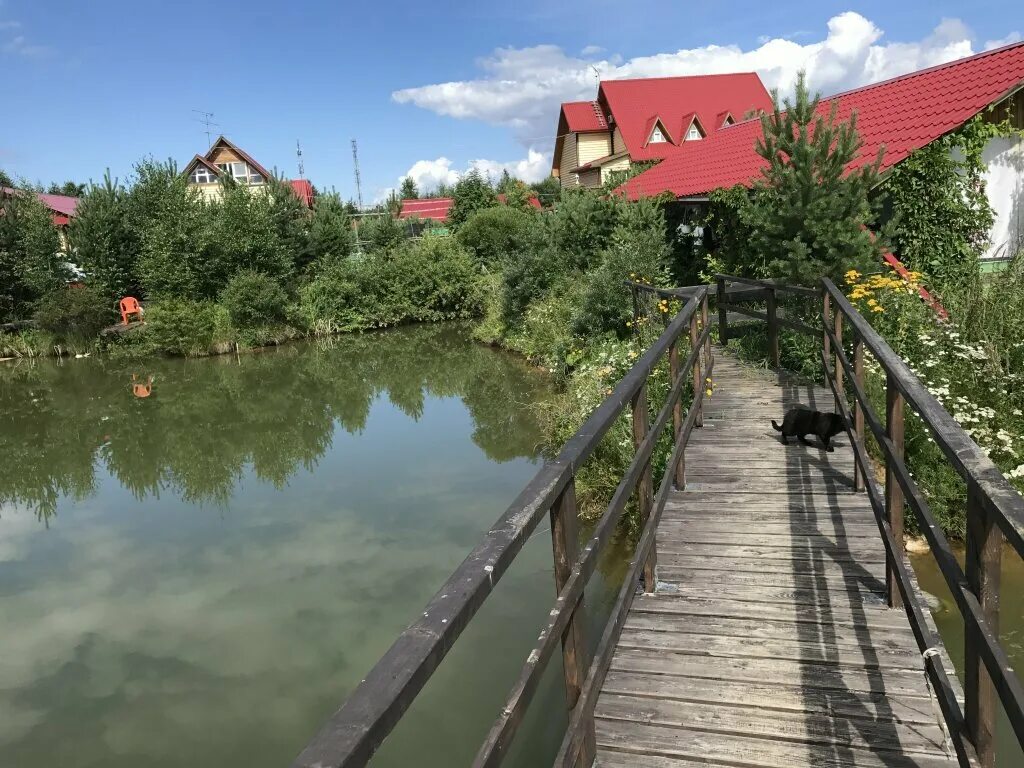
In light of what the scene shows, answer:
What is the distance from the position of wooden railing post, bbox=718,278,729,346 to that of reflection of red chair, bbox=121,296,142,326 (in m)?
21.7

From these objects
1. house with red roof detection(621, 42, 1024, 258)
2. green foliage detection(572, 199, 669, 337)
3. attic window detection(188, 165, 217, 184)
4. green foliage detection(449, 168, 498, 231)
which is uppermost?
attic window detection(188, 165, 217, 184)

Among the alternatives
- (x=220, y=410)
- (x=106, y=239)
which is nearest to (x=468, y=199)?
(x=106, y=239)

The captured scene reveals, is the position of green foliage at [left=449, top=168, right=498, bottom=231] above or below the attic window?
below

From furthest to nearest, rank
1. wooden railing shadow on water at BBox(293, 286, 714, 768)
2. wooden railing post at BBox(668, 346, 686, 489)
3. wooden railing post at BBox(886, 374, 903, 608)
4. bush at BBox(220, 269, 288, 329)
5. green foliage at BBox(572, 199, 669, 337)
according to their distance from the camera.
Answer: bush at BBox(220, 269, 288, 329), green foliage at BBox(572, 199, 669, 337), wooden railing post at BBox(668, 346, 686, 489), wooden railing post at BBox(886, 374, 903, 608), wooden railing shadow on water at BBox(293, 286, 714, 768)

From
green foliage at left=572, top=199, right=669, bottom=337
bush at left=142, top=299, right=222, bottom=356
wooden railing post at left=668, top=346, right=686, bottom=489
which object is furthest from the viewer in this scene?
bush at left=142, top=299, right=222, bottom=356

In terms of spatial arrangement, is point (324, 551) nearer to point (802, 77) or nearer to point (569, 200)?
point (802, 77)

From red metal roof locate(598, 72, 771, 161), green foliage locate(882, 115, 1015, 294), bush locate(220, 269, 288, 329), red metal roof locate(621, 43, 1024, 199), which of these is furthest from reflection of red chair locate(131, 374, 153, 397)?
red metal roof locate(598, 72, 771, 161)

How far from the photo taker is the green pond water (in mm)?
5445

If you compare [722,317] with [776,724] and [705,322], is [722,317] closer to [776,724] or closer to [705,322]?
[705,322]

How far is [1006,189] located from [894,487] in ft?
33.8

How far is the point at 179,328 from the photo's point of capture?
75.0ft

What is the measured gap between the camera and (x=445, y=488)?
9.95 metres

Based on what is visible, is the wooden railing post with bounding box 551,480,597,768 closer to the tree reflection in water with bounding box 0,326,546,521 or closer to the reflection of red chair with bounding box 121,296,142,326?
the tree reflection in water with bounding box 0,326,546,521

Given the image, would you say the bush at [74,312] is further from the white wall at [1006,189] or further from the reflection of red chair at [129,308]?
the white wall at [1006,189]
